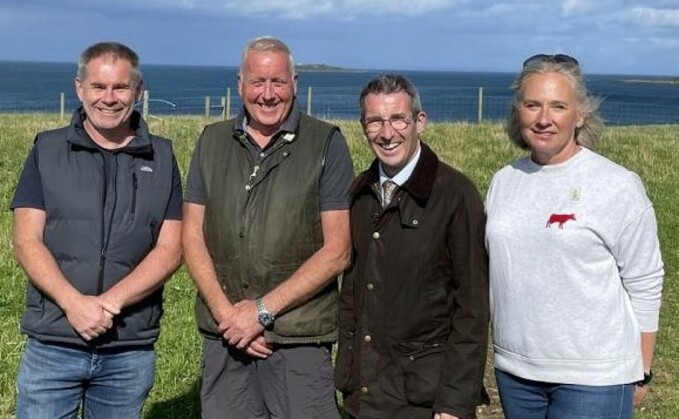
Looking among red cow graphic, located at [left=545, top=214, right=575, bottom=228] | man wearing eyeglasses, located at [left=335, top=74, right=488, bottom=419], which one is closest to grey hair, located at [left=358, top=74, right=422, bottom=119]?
man wearing eyeglasses, located at [left=335, top=74, right=488, bottom=419]

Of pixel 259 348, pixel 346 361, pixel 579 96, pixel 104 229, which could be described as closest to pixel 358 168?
pixel 259 348

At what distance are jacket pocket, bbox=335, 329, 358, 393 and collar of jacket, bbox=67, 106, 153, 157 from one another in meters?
1.24

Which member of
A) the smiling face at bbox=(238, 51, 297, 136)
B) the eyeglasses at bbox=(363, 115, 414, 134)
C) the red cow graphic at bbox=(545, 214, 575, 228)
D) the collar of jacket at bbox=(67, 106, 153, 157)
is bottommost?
the red cow graphic at bbox=(545, 214, 575, 228)

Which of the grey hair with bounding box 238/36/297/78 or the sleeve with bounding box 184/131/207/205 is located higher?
the grey hair with bounding box 238/36/297/78

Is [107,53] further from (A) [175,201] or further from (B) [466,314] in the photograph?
(B) [466,314]

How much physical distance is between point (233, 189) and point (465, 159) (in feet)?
45.6

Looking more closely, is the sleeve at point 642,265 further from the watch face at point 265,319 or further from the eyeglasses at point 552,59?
the watch face at point 265,319

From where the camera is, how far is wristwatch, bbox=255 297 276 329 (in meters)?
4.15

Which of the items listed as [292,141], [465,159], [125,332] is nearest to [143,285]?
[125,332]

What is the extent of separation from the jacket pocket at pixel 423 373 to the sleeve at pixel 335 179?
76 centimetres

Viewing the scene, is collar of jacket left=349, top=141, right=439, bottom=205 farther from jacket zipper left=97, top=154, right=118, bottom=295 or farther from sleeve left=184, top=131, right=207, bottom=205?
jacket zipper left=97, top=154, right=118, bottom=295

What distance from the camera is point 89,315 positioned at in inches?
155

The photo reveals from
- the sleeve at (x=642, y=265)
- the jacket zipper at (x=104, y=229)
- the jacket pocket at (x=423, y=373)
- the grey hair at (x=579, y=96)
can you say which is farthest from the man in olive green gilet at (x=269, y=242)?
the sleeve at (x=642, y=265)

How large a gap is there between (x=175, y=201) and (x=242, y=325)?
68 cm
